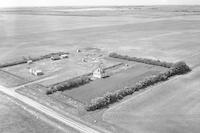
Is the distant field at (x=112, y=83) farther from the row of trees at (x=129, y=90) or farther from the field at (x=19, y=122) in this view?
the field at (x=19, y=122)

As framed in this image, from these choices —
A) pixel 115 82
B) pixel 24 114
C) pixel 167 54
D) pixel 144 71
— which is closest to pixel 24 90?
pixel 24 114

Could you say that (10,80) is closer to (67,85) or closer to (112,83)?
(67,85)

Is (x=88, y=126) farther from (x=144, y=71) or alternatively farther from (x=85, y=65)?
(x=85, y=65)

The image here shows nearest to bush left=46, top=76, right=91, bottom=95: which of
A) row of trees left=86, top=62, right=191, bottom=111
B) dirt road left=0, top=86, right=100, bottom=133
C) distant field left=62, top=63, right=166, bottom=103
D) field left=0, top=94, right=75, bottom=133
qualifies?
distant field left=62, top=63, right=166, bottom=103

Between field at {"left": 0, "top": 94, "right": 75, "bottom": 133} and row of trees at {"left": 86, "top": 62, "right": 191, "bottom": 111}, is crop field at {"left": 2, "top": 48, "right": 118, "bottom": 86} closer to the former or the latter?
field at {"left": 0, "top": 94, "right": 75, "bottom": 133}

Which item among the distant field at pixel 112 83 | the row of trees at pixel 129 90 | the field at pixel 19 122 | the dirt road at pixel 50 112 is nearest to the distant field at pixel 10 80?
the dirt road at pixel 50 112

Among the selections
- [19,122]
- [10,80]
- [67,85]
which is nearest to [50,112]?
[19,122]
